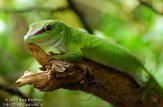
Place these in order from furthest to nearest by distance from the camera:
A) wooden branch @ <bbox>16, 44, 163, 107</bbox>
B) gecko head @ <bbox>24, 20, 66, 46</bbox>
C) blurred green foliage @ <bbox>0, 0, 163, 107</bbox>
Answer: blurred green foliage @ <bbox>0, 0, 163, 107</bbox> → gecko head @ <bbox>24, 20, 66, 46</bbox> → wooden branch @ <bbox>16, 44, 163, 107</bbox>

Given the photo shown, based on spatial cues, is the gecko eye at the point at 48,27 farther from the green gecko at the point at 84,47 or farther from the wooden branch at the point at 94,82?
the wooden branch at the point at 94,82

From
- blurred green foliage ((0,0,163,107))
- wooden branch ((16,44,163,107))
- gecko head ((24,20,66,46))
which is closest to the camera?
wooden branch ((16,44,163,107))

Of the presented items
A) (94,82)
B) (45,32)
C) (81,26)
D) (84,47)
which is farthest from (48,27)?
(81,26)

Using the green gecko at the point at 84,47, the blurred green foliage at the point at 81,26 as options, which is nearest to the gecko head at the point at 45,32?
the green gecko at the point at 84,47

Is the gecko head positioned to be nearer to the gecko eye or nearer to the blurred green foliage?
the gecko eye

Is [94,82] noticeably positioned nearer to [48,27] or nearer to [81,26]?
[48,27]

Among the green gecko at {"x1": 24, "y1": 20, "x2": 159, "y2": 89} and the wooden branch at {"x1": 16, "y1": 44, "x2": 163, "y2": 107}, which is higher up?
→ the green gecko at {"x1": 24, "y1": 20, "x2": 159, "y2": 89}

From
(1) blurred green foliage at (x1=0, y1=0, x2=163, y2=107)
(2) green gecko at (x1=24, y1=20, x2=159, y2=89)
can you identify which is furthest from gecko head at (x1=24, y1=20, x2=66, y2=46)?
(1) blurred green foliage at (x1=0, y1=0, x2=163, y2=107)
